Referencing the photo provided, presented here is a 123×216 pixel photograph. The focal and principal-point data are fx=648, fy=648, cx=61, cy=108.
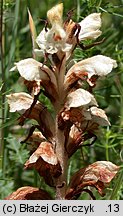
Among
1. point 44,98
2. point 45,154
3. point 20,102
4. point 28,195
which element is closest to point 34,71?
point 20,102

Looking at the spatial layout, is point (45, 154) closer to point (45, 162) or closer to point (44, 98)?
point (45, 162)

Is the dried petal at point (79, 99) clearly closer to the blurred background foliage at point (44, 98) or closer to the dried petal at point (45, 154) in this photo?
the dried petal at point (45, 154)

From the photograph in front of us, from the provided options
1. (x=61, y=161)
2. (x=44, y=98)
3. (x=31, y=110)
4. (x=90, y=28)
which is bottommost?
(x=44, y=98)

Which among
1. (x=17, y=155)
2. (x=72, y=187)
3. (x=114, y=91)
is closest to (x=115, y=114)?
(x=114, y=91)

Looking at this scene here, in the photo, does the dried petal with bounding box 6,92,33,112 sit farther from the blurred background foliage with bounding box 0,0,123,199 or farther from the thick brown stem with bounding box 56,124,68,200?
the blurred background foliage with bounding box 0,0,123,199

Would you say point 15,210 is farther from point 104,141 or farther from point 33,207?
point 104,141

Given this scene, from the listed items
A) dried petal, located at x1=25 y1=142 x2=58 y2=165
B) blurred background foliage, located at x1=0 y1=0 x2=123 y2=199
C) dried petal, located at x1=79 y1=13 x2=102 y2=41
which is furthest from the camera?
A: blurred background foliage, located at x1=0 y1=0 x2=123 y2=199

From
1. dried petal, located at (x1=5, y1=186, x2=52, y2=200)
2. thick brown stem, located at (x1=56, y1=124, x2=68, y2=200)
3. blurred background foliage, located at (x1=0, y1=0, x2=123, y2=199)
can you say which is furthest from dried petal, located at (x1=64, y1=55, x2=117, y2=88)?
blurred background foliage, located at (x1=0, y1=0, x2=123, y2=199)
